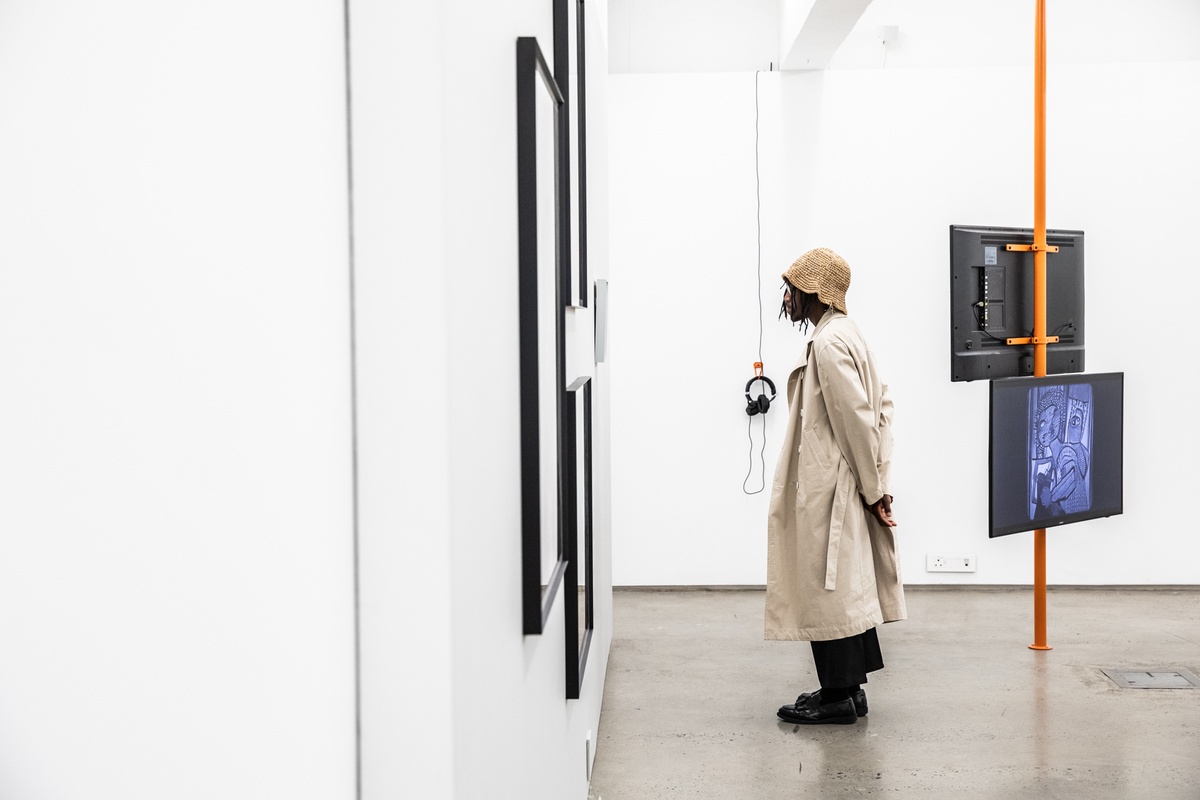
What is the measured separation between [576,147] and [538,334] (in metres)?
1.14

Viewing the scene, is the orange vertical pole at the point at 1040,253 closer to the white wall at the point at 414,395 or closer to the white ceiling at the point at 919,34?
the white ceiling at the point at 919,34

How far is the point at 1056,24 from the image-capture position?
5367 millimetres

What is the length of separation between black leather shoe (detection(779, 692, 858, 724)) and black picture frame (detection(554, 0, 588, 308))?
5.20ft

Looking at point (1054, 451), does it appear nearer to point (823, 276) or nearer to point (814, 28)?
point (823, 276)

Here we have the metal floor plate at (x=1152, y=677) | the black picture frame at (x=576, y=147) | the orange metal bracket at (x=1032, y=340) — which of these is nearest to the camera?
the black picture frame at (x=576, y=147)

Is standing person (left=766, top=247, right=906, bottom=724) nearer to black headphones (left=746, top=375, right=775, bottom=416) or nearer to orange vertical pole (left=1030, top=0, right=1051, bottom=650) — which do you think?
orange vertical pole (left=1030, top=0, right=1051, bottom=650)

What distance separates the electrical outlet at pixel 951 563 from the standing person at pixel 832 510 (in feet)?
6.32

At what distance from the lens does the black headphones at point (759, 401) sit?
5121mm

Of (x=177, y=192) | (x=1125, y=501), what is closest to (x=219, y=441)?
(x=177, y=192)

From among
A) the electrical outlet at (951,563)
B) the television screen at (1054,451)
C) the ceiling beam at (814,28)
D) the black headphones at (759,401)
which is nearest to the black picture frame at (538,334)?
the television screen at (1054,451)

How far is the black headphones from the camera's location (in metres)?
5.12

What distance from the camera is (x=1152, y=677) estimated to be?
12.5ft

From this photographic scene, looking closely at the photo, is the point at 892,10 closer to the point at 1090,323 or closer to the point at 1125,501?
the point at 1090,323

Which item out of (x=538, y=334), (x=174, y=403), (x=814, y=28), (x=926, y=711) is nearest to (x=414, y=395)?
(x=174, y=403)
